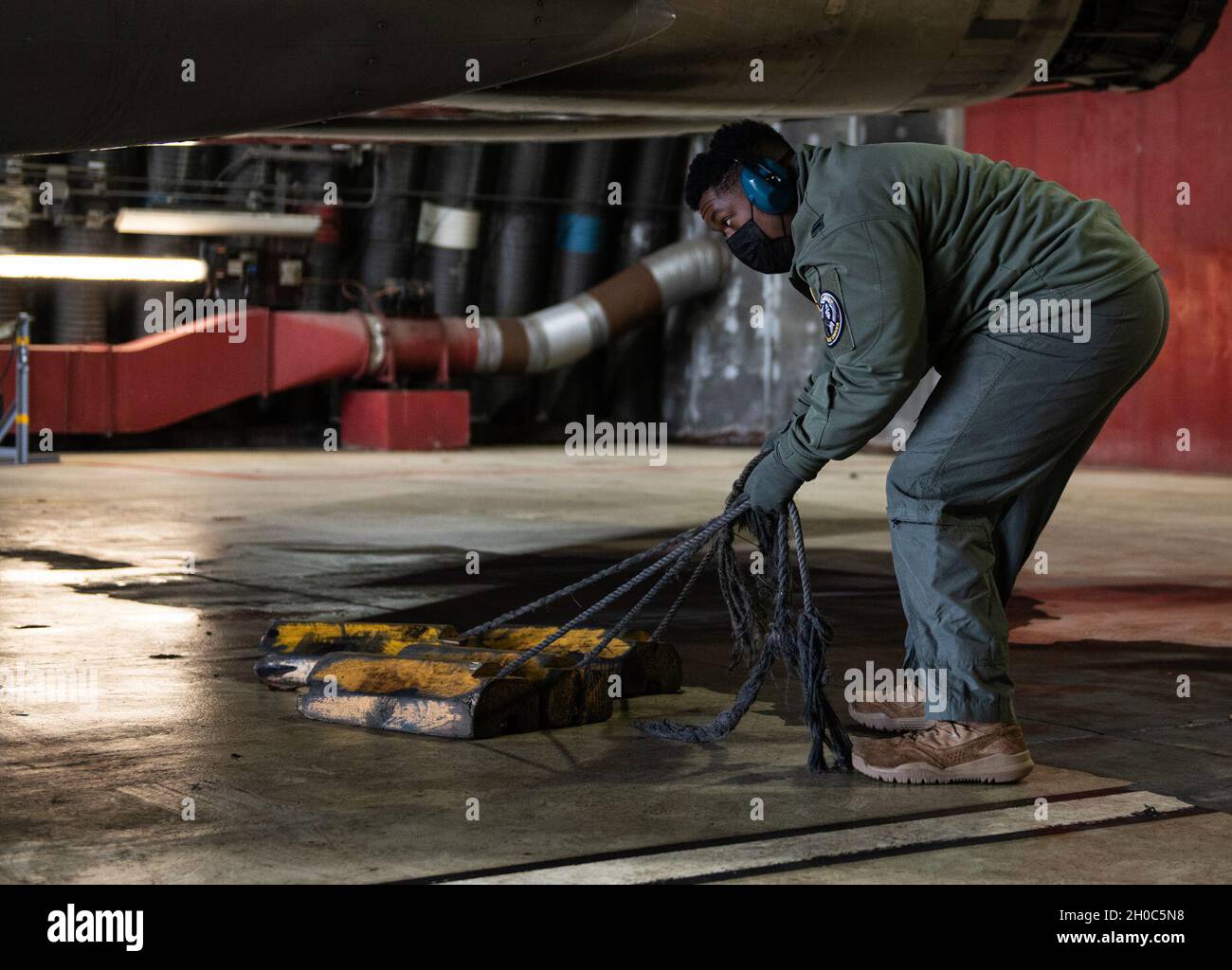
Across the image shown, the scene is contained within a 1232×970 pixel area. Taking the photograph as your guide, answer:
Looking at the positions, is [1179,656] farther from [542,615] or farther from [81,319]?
[81,319]

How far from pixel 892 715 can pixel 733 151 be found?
Answer: 1.39 m

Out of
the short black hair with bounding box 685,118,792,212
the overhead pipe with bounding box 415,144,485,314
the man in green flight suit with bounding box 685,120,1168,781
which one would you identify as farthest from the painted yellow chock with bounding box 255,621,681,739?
the overhead pipe with bounding box 415,144,485,314

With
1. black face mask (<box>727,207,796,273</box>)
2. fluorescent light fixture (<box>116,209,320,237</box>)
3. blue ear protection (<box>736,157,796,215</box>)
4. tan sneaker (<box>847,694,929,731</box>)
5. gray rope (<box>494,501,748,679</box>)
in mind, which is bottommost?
tan sneaker (<box>847,694,929,731</box>)

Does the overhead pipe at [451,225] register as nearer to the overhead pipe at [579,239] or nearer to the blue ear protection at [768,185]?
the overhead pipe at [579,239]

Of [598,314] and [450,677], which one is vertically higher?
[598,314]

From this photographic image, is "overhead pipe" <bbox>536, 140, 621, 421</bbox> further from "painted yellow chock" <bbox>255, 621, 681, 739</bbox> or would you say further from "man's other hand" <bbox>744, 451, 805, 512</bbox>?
"man's other hand" <bbox>744, 451, 805, 512</bbox>

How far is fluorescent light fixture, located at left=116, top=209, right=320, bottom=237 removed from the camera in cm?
1636

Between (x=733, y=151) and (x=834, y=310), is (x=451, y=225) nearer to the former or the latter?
(x=733, y=151)

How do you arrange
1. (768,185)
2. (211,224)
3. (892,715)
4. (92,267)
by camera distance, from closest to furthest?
1. (768,185)
2. (892,715)
3. (92,267)
4. (211,224)

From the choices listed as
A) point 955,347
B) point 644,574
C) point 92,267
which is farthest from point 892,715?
point 92,267

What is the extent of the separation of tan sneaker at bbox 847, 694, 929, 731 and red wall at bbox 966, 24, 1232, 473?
12.4 metres

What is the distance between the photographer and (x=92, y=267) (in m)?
16.0

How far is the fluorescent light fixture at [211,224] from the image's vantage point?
16.4m

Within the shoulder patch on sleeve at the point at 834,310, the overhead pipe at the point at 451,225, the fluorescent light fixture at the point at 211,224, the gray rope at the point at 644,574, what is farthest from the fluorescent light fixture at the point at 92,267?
the shoulder patch on sleeve at the point at 834,310
